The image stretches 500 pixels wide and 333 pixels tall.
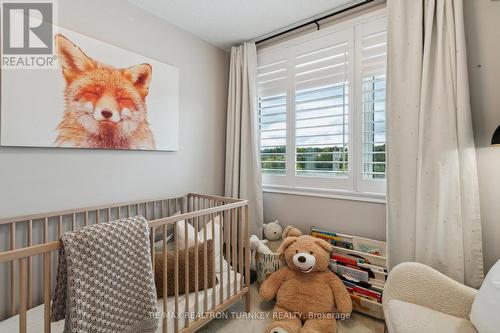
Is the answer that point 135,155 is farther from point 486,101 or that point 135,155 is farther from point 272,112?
point 486,101

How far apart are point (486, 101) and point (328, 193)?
1.18 meters

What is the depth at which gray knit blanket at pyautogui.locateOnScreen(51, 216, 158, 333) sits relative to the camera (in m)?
0.92

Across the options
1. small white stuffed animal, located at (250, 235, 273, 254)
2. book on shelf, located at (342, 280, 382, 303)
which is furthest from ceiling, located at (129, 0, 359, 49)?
book on shelf, located at (342, 280, 382, 303)

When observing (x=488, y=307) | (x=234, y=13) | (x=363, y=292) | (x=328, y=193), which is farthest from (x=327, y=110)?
(x=488, y=307)

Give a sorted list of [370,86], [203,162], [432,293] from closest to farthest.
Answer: [432,293]
[370,86]
[203,162]

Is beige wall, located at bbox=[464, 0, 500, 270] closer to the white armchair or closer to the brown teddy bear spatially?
the white armchair

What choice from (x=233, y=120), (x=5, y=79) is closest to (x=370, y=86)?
(x=233, y=120)

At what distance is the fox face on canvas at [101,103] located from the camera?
1564 mm

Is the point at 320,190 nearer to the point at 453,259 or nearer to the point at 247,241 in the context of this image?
the point at 247,241

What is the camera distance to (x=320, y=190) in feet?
7.24

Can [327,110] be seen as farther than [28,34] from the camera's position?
Yes

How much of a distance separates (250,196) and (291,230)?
2.09 feet

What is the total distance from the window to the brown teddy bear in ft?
2.08

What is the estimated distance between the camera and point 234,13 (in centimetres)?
203
